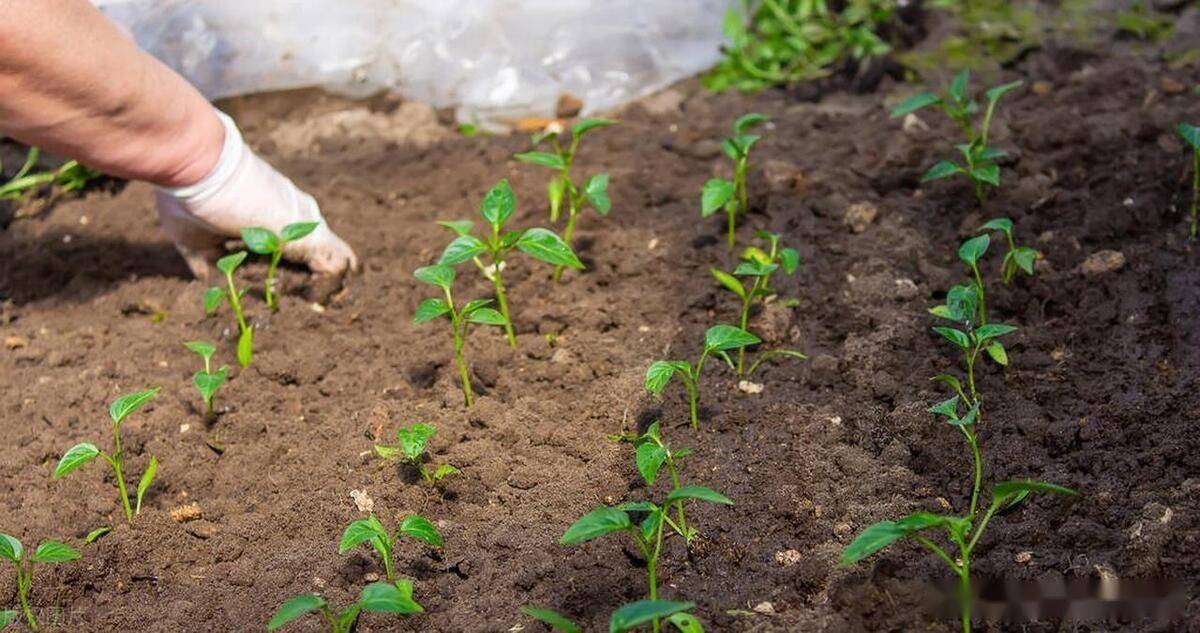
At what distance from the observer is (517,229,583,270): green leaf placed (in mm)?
2172

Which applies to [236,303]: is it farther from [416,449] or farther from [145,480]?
[416,449]

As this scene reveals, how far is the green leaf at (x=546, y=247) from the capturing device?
2.17m

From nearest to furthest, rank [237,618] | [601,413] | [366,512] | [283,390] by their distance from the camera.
Answer: [237,618]
[366,512]
[601,413]
[283,390]

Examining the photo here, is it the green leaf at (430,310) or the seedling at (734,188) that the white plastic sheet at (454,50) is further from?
the green leaf at (430,310)

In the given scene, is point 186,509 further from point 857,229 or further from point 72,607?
point 857,229

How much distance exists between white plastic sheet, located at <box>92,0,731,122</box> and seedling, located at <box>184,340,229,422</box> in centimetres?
117

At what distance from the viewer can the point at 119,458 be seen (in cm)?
211

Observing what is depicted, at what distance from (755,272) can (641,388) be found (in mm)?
279

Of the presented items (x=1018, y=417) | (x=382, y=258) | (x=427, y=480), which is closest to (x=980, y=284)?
(x=1018, y=417)

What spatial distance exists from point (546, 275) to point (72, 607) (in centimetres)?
109

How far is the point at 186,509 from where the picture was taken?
2.08 metres

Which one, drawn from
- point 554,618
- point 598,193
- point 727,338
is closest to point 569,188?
point 598,193

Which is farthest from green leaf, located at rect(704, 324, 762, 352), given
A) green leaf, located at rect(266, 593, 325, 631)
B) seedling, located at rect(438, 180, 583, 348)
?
green leaf, located at rect(266, 593, 325, 631)

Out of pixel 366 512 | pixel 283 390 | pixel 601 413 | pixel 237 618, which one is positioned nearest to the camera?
pixel 237 618
